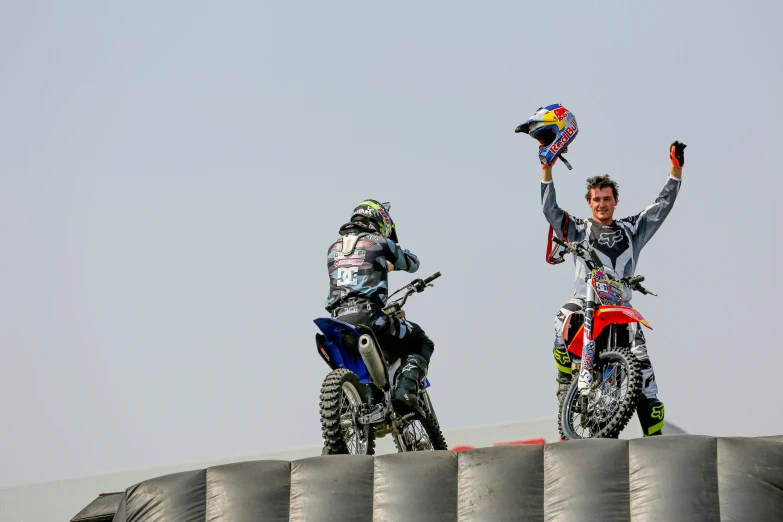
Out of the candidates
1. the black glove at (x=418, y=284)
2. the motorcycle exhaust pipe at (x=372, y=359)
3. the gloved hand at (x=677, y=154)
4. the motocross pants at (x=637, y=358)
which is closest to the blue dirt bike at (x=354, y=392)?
the motorcycle exhaust pipe at (x=372, y=359)

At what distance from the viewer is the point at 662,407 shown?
11461mm

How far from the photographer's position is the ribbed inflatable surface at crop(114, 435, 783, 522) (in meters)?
10.9

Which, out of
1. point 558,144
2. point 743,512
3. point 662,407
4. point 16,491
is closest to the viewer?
point 743,512

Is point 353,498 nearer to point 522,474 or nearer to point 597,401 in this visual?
point 522,474

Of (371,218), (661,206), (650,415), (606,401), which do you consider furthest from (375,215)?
(650,415)

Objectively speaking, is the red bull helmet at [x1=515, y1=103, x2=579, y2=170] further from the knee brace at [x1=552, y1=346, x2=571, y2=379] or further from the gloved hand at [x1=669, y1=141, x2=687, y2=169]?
the knee brace at [x1=552, y1=346, x2=571, y2=379]

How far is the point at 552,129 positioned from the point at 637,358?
2195mm

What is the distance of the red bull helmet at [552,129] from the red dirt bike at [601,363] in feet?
2.67

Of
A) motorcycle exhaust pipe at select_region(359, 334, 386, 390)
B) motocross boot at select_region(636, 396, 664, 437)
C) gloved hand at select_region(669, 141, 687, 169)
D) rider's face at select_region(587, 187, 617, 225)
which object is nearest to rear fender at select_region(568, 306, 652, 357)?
motocross boot at select_region(636, 396, 664, 437)

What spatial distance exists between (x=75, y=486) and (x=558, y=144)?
10124mm

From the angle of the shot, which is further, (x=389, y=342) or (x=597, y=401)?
(x=389, y=342)

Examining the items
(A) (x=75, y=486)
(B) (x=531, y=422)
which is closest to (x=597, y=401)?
(B) (x=531, y=422)

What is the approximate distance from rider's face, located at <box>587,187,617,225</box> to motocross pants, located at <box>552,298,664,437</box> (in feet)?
2.53

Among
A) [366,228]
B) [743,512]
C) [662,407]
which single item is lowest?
[743,512]
